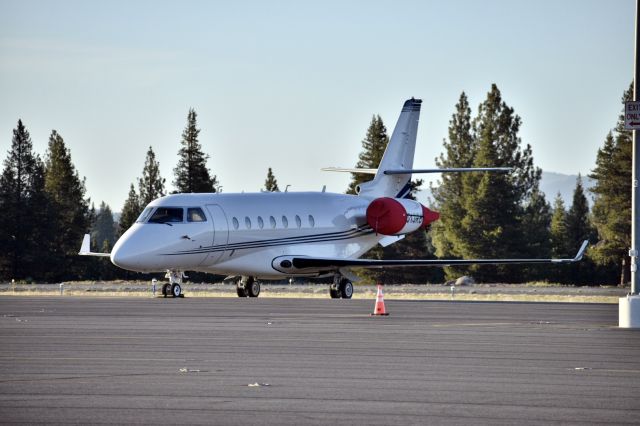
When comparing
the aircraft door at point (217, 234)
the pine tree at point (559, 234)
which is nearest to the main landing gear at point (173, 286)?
the aircraft door at point (217, 234)

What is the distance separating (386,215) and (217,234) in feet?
26.5

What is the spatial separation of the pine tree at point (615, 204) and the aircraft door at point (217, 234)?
5366 centimetres

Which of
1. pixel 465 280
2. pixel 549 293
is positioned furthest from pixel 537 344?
pixel 465 280

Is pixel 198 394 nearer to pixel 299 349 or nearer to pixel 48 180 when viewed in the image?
pixel 299 349

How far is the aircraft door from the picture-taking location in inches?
1538

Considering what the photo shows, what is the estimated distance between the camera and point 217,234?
39.2 metres

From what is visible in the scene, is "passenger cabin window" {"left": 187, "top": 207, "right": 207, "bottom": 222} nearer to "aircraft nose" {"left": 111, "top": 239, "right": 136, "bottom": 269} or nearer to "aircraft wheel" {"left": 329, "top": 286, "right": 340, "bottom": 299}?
"aircraft nose" {"left": 111, "top": 239, "right": 136, "bottom": 269}

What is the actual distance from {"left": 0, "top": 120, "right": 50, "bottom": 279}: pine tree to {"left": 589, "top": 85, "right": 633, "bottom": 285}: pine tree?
4027 centimetres

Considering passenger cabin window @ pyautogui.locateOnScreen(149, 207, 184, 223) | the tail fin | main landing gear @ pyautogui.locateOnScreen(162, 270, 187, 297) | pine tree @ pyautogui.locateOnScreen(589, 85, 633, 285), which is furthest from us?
pine tree @ pyautogui.locateOnScreen(589, 85, 633, 285)

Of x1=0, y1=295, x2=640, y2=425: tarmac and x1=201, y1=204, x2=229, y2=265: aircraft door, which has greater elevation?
x1=201, y1=204, x2=229, y2=265: aircraft door

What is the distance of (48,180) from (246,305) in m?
78.2


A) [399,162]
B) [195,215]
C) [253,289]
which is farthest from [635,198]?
[399,162]

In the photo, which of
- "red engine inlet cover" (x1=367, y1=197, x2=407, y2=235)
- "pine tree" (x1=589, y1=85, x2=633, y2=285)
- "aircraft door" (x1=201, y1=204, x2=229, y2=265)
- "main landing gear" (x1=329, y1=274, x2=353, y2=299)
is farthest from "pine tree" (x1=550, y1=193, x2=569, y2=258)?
"aircraft door" (x1=201, y1=204, x2=229, y2=265)

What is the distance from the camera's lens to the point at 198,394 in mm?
12797
